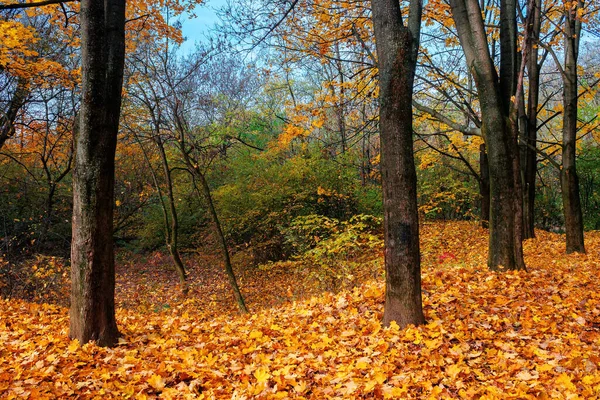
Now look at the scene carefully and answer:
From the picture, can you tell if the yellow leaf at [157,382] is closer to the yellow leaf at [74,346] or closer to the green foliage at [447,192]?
the yellow leaf at [74,346]

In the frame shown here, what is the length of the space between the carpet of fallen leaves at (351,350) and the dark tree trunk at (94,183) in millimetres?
383

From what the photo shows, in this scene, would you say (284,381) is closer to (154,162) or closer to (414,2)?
(414,2)

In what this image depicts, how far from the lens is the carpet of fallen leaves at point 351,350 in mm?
3215

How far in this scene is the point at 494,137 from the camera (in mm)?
6406

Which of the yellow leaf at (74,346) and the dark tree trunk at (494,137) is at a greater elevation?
the dark tree trunk at (494,137)

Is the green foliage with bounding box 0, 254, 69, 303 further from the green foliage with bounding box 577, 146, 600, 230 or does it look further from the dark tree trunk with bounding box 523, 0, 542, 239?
the green foliage with bounding box 577, 146, 600, 230

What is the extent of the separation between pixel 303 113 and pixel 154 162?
6699mm

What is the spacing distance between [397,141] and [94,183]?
315cm

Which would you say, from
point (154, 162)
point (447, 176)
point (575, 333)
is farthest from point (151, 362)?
point (447, 176)

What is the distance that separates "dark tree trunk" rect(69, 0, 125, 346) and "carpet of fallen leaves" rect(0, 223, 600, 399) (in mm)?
383

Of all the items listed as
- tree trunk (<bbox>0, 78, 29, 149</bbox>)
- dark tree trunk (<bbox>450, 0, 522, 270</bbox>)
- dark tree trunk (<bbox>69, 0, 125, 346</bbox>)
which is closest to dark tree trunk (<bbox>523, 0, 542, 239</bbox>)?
dark tree trunk (<bbox>450, 0, 522, 270</bbox>)

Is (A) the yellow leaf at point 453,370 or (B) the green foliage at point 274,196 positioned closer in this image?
(A) the yellow leaf at point 453,370

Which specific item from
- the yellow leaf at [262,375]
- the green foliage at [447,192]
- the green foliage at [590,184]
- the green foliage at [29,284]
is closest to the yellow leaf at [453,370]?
the yellow leaf at [262,375]

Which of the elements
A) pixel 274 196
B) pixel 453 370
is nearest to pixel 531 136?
pixel 274 196
